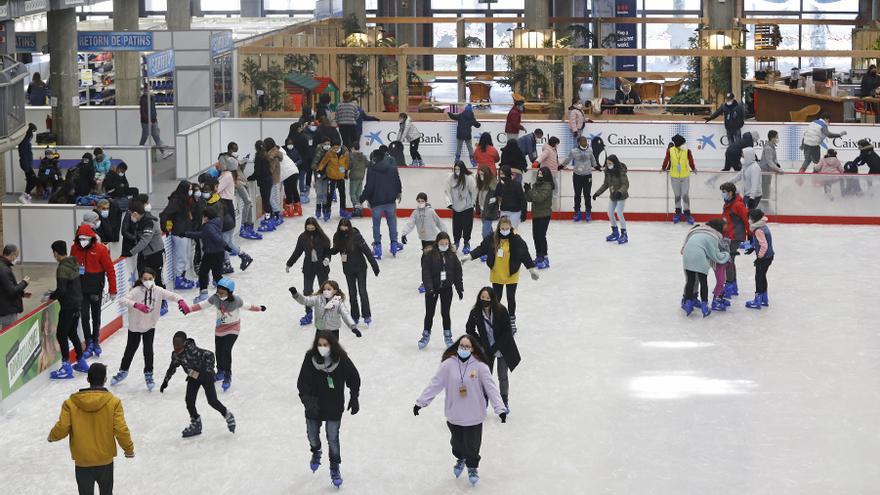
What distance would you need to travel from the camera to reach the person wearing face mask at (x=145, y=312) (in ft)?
48.5

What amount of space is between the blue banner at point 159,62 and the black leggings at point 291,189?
409cm

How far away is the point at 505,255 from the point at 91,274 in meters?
4.31

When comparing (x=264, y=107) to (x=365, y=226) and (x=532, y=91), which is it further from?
(x=365, y=226)

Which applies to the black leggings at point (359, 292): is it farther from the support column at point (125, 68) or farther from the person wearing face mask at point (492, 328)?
the support column at point (125, 68)

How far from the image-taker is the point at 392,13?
163ft

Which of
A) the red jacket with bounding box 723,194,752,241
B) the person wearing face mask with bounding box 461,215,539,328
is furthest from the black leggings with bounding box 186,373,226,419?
the red jacket with bounding box 723,194,752,241

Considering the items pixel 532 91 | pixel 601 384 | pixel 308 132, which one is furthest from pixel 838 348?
pixel 532 91

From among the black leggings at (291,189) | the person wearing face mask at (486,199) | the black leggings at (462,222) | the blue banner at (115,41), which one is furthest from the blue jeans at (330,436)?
the blue banner at (115,41)

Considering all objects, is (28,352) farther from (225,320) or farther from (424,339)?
(424,339)

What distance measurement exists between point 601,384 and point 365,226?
8831mm

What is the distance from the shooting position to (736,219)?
18969 mm

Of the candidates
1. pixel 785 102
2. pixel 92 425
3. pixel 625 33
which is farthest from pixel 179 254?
pixel 625 33

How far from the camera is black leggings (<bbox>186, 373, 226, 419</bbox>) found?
43.9 feet

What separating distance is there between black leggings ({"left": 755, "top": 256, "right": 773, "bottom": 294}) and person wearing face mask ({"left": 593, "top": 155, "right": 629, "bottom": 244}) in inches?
145
